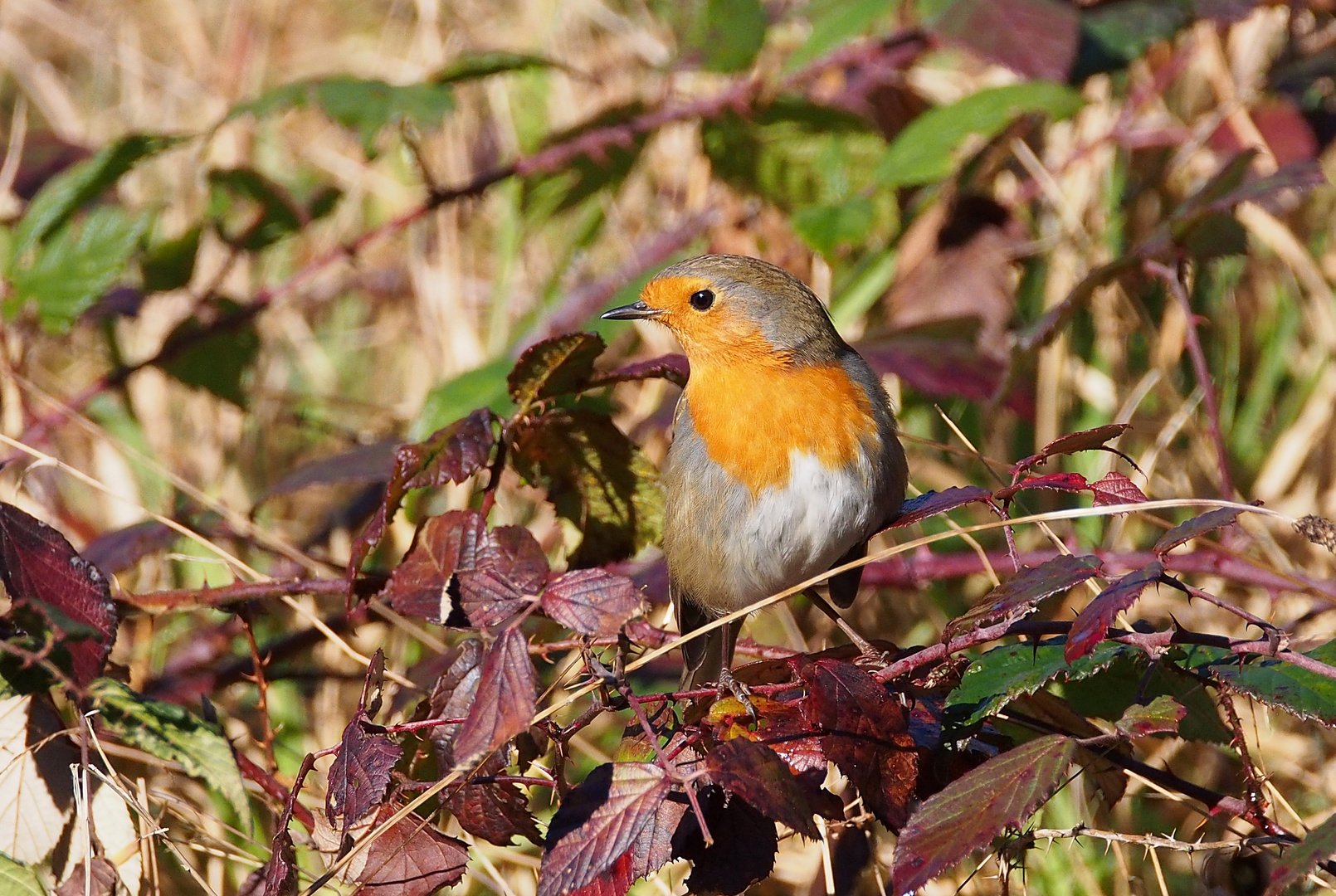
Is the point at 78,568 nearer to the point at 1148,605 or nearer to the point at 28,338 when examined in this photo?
the point at 28,338

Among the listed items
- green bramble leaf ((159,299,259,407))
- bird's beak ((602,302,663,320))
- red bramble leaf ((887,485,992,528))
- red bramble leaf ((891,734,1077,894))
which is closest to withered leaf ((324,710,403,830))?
red bramble leaf ((891,734,1077,894))

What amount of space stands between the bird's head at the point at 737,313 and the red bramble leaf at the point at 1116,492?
918 millimetres

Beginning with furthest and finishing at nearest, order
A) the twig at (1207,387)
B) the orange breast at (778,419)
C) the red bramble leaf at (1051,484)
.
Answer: the orange breast at (778,419), the twig at (1207,387), the red bramble leaf at (1051,484)

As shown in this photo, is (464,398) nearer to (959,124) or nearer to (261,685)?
(261,685)

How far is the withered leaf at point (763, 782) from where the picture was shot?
134 cm

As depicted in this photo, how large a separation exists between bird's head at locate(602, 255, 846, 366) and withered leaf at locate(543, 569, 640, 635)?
925 mm

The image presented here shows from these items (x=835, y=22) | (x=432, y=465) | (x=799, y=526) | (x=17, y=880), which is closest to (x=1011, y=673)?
(x=799, y=526)

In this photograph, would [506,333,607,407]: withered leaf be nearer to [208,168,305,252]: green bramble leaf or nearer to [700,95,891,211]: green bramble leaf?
[208,168,305,252]: green bramble leaf

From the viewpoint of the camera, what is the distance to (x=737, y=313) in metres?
2.53

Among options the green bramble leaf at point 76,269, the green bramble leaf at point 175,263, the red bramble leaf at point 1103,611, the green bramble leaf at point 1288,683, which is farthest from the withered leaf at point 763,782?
the green bramble leaf at point 175,263

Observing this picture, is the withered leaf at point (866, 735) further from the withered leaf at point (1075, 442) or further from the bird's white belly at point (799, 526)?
the bird's white belly at point (799, 526)

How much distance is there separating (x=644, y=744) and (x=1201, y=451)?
2425mm

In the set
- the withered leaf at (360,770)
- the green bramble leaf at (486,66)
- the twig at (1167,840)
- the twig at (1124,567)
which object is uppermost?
the green bramble leaf at (486,66)

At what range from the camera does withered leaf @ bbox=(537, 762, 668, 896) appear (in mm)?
1400
